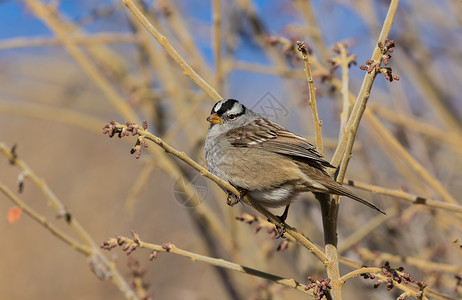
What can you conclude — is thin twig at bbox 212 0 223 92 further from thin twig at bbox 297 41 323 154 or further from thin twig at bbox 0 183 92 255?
thin twig at bbox 0 183 92 255

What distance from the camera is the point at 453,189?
521cm

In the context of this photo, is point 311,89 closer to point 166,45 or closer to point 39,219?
point 166,45

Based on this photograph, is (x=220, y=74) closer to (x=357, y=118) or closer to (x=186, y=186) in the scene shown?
(x=186, y=186)

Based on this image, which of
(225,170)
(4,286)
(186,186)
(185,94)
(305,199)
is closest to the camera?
(186,186)

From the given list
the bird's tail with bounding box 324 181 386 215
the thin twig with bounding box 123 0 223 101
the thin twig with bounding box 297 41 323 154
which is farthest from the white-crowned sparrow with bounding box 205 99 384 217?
the thin twig with bounding box 123 0 223 101

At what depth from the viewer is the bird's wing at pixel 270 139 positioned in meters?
2.78

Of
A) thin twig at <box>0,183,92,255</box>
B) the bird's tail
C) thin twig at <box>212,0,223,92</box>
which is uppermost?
thin twig at <box>212,0,223,92</box>

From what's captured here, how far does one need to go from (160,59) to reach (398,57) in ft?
6.63

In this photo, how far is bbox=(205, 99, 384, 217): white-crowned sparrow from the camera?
8.84 feet

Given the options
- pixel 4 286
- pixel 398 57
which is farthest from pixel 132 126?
pixel 4 286

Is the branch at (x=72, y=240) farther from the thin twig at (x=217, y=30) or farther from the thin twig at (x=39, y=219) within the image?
the thin twig at (x=217, y=30)

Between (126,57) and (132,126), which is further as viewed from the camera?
(126,57)

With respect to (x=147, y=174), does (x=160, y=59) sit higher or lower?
higher

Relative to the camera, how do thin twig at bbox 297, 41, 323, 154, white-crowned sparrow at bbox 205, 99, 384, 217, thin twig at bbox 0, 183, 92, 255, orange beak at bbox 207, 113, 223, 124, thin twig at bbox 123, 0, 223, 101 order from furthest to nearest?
1. orange beak at bbox 207, 113, 223, 124
2. white-crowned sparrow at bbox 205, 99, 384, 217
3. thin twig at bbox 0, 183, 92, 255
4. thin twig at bbox 123, 0, 223, 101
5. thin twig at bbox 297, 41, 323, 154
